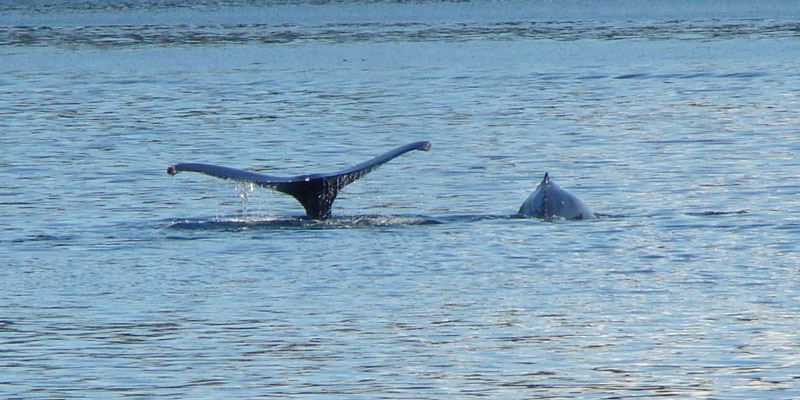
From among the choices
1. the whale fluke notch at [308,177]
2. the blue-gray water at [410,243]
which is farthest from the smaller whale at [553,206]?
the whale fluke notch at [308,177]

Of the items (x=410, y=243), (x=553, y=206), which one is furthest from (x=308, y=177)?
(x=553, y=206)

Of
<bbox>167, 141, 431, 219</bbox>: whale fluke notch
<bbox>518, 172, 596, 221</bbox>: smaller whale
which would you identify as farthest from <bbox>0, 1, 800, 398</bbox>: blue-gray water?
<bbox>167, 141, 431, 219</bbox>: whale fluke notch

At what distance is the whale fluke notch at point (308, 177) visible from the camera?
15.0 metres

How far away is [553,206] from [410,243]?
1939 mm

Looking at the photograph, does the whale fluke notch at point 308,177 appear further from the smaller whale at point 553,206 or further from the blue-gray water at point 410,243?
the smaller whale at point 553,206

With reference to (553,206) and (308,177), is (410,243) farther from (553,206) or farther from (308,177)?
(553,206)

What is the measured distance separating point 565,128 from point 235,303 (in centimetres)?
1529

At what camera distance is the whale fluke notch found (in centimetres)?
1497

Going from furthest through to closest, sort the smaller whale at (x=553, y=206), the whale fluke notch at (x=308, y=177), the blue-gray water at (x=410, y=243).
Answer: the smaller whale at (x=553, y=206)
the whale fluke notch at (x=308, y=177)
the blue-gray water at (x=410, y=243)

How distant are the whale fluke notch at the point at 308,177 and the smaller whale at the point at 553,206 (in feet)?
6.10

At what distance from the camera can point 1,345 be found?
11.3 metres

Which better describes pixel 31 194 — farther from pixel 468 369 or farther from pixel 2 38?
pixel 2 38

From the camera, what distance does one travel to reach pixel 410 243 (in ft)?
49.7

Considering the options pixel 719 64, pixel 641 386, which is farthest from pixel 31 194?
pixel 719 64
